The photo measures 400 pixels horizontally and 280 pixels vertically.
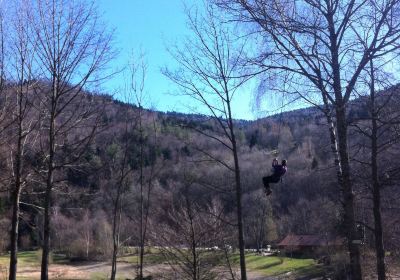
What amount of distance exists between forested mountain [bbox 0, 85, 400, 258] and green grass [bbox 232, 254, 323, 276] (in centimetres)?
549

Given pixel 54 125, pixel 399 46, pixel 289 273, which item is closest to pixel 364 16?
pixel 399 46

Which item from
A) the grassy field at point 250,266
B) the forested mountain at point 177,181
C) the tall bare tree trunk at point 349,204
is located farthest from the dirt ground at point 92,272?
the tall bare tree trunk at point 349,204

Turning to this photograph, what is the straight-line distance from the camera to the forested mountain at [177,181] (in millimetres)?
13039

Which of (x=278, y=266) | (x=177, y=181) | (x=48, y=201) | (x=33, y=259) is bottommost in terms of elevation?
(x=278, y=266)

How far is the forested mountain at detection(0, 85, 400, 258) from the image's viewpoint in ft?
42.8

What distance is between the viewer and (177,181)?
182ft

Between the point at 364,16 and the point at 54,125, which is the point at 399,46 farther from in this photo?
the point at 54,125

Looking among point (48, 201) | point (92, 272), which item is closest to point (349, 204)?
point (48, 201)

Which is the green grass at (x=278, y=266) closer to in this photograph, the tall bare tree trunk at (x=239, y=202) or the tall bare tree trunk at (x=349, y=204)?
the tall bare tree trunk at (x=239, y=202)

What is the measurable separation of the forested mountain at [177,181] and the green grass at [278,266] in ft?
18.0

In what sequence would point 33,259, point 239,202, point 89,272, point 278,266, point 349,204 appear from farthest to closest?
point 33,259, point 278,266, point 89,272, point 239,202, point 349,204

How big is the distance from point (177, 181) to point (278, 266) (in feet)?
48.7

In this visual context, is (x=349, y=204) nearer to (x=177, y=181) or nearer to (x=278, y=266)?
(x=278, y=266)

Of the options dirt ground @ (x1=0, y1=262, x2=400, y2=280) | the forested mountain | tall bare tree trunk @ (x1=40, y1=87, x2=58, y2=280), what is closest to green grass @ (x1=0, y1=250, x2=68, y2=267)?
the forested mountain
